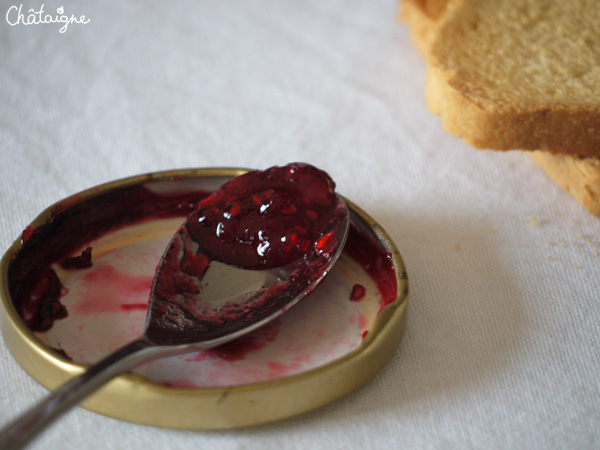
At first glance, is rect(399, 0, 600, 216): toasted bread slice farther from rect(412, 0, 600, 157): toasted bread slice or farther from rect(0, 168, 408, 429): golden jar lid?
rect(0, 168, 408, 429): golden jar lid

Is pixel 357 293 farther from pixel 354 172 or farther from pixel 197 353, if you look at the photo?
pixel 354 172

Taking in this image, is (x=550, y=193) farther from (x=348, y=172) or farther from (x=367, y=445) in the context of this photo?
(x=367, y=445)

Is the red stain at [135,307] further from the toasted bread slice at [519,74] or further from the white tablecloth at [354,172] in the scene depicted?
the toasted bread slice at [519,74]

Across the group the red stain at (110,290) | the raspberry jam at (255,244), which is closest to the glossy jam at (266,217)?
the raspberry jam at (255,244)

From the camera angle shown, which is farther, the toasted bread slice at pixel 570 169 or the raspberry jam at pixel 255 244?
the toasted bread slice at pixel 570 169

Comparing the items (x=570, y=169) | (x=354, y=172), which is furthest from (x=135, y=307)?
(x=570, y=169)

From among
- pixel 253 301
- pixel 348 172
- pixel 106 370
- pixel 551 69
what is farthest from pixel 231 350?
pixel 551 69
